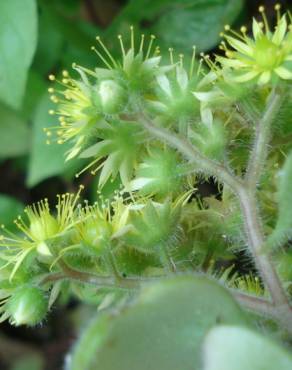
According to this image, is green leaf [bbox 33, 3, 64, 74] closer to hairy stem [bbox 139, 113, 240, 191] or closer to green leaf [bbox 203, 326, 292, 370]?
hairy stem [bbox 139, 113, 240, 191]

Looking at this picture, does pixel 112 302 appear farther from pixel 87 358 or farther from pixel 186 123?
pixel 87 358

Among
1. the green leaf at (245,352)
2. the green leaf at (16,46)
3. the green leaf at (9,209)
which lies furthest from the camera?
the green leaf at (9,209)

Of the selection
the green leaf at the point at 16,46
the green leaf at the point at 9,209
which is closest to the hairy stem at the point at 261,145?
the green leaf at the point at 16,46

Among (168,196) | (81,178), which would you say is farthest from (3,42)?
(168,196)

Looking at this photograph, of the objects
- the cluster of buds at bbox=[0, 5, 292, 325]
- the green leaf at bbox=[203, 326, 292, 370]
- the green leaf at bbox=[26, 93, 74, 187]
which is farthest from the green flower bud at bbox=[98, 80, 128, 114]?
the green leaf at bbox=[26, 93, 74, 187]

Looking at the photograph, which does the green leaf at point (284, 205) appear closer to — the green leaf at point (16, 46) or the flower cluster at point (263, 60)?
the flower cluster at point (263, 60)

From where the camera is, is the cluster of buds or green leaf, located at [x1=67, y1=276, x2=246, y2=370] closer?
green leaf, located at [x1=67, y1=276, x2=246, y2=370]

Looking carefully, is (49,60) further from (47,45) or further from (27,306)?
(27,306)
